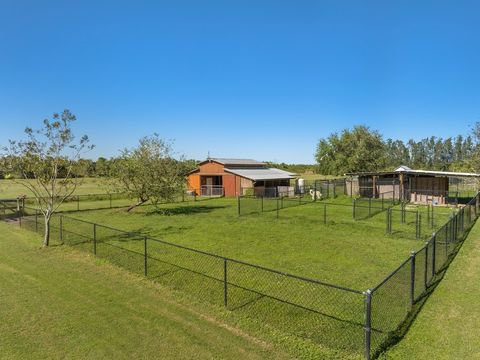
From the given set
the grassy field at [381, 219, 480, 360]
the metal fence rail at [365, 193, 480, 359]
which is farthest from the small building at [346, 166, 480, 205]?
the metal fence rail at [365, 193, 480, 359]

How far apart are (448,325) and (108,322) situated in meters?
6.58

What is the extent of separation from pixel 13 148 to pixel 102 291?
874 centimetres

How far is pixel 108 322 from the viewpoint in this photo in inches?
260

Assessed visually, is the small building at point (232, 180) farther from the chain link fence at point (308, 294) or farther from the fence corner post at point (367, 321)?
the fence corner post at point (367, 321)

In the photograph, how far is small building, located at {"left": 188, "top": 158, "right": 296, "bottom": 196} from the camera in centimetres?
3584

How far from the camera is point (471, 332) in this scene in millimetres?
6074

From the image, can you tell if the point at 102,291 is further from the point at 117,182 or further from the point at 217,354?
the point at 117,182

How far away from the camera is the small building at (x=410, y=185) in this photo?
90.9ft

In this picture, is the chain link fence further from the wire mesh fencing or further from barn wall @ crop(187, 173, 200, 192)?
barn wall @ crop(187, 173, 200, 192)

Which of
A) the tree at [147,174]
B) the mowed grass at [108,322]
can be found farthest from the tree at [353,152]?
the mowed grass at [108,322]

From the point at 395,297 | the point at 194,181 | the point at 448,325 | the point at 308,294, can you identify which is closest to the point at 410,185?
the point at 194,181

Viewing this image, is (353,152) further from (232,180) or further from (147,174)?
(147,174)

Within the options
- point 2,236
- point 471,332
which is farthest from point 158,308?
point 2,236

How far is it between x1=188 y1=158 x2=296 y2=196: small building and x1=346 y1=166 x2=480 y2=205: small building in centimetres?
860
